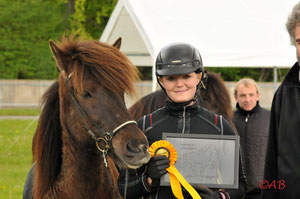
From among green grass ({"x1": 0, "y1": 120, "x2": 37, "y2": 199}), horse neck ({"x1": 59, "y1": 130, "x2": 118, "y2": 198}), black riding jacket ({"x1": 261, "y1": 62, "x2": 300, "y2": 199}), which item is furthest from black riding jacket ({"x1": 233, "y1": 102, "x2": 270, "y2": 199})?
green grass ({"x1": 0, "y1": 120, "x2": 37, "y2": 199})

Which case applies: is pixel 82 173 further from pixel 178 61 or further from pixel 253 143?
pixel 253 143

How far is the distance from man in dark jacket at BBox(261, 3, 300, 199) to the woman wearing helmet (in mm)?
402

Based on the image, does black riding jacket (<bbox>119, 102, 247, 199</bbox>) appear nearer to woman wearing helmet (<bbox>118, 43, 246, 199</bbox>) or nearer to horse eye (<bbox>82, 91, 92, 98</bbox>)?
woman wearing helmet (<bbox>118, 43, 246, 199</bbox>)

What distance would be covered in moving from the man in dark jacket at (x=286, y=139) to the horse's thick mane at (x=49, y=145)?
162 cm

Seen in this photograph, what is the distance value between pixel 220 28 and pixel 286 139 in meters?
5.89

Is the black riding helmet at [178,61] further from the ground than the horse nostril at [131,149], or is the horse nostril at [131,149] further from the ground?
the black riding helmet at [178,61]

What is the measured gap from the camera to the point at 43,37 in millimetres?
30703

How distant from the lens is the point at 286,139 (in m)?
2.32

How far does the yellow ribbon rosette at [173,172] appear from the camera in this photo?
2684 mm

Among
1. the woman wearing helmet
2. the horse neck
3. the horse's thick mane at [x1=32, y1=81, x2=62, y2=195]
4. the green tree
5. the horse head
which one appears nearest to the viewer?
the woman wearing helmet

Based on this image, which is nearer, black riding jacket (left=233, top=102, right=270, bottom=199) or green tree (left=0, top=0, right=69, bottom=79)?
black riding jacket (left=233, top=102, right=270, bottom=199)

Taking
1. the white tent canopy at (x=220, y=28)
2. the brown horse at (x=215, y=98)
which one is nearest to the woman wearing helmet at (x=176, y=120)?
the brown horse at (x=215, y=98)

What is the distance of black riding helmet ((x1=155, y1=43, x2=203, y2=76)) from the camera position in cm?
294

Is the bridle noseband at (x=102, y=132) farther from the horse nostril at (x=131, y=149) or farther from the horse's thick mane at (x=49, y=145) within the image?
the horse's thick mane at (x=49, y=145)
